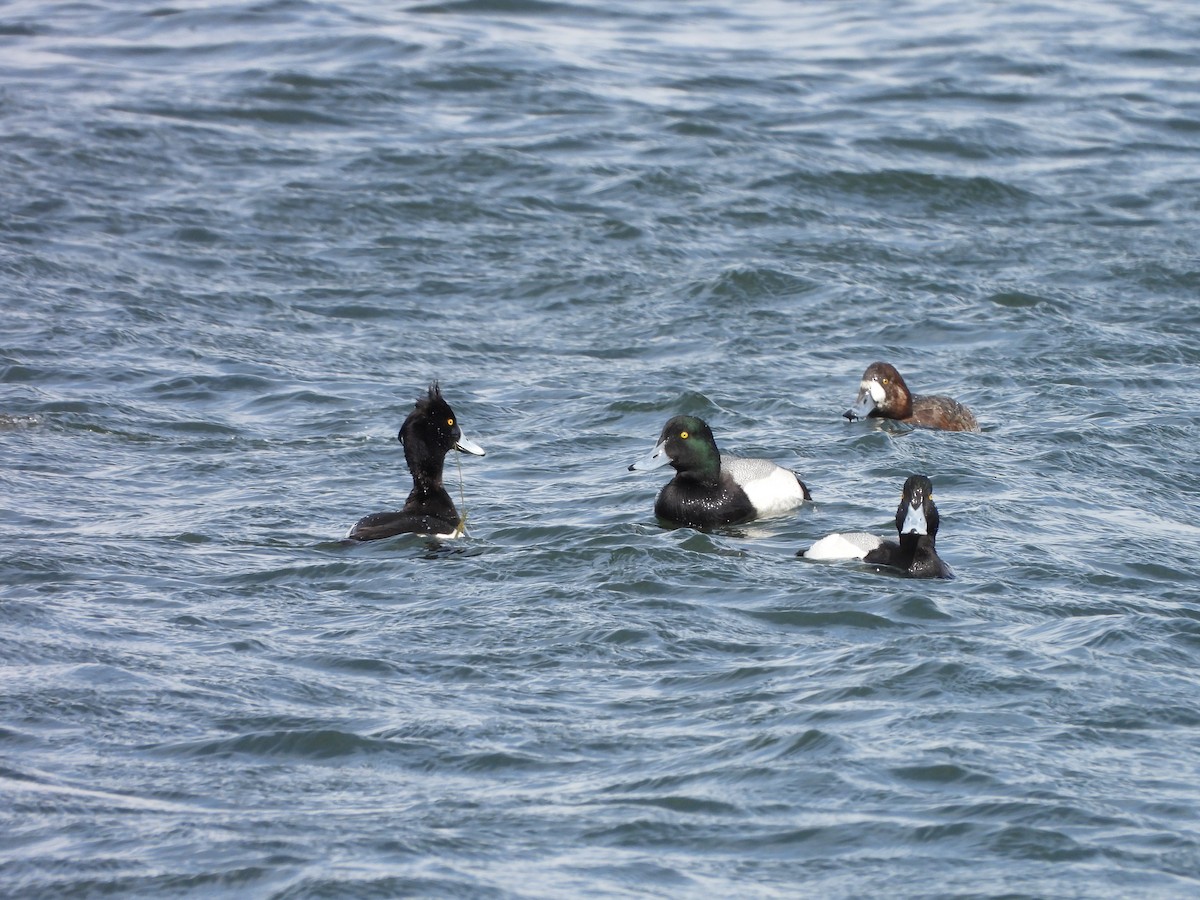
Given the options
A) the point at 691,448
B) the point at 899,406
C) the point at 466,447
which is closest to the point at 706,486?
the point at 691,448

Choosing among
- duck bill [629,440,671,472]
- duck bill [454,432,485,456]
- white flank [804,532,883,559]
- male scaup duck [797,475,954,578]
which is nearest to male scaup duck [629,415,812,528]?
duck bill [629,440,671,472]

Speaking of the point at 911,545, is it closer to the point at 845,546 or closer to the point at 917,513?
the point at 917,513

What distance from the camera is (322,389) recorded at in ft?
43.7

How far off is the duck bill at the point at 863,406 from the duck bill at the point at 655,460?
2103 mm

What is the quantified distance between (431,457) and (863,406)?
3475 millimetres

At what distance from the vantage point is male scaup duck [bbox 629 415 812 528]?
10641 mm

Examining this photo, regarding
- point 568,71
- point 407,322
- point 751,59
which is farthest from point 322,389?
point 751,59

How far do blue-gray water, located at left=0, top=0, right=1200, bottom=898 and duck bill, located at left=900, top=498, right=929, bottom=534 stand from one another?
302mm

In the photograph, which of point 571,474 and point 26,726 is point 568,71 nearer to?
point 571,474

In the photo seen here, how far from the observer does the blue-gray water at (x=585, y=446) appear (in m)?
6.52

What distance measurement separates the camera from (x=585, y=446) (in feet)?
40.0

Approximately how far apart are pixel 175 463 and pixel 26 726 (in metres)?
4.50

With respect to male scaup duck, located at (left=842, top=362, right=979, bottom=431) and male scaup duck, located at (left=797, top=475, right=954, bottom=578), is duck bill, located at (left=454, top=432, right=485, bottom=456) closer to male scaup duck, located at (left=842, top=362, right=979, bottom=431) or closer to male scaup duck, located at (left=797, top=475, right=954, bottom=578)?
male scaup duck, located at (left=797, top=475, right=954, bottom=578)

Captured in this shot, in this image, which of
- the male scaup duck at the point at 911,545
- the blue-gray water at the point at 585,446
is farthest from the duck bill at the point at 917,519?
the blue-gray water at the point at 585,446
